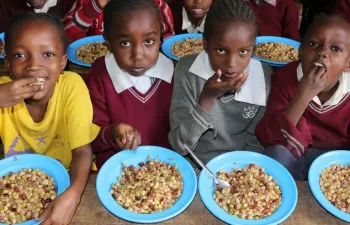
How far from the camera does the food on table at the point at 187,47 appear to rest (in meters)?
2.04

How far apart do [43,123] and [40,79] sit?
20 centimetres

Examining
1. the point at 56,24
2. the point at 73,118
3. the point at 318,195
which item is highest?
the point at 56,24

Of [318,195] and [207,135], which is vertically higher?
[318,195]

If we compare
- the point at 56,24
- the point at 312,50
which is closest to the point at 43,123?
the point at 56,24

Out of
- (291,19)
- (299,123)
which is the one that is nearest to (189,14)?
(291,19)

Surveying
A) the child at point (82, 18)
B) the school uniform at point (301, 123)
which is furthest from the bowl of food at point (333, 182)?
the child at point (82, 18)

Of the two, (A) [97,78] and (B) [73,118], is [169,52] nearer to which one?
(A) [97,78]

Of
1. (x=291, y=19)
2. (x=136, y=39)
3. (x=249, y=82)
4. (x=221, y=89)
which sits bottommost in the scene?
(x=291, y=19)

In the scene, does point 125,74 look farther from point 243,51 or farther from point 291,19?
point 291,19

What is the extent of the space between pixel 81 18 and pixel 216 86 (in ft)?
4.31

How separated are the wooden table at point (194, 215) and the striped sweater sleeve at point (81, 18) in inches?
54.4

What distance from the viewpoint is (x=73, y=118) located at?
1.33m

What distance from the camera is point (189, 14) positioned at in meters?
2.51

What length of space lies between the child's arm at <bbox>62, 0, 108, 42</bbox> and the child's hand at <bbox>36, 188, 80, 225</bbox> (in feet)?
4.58
